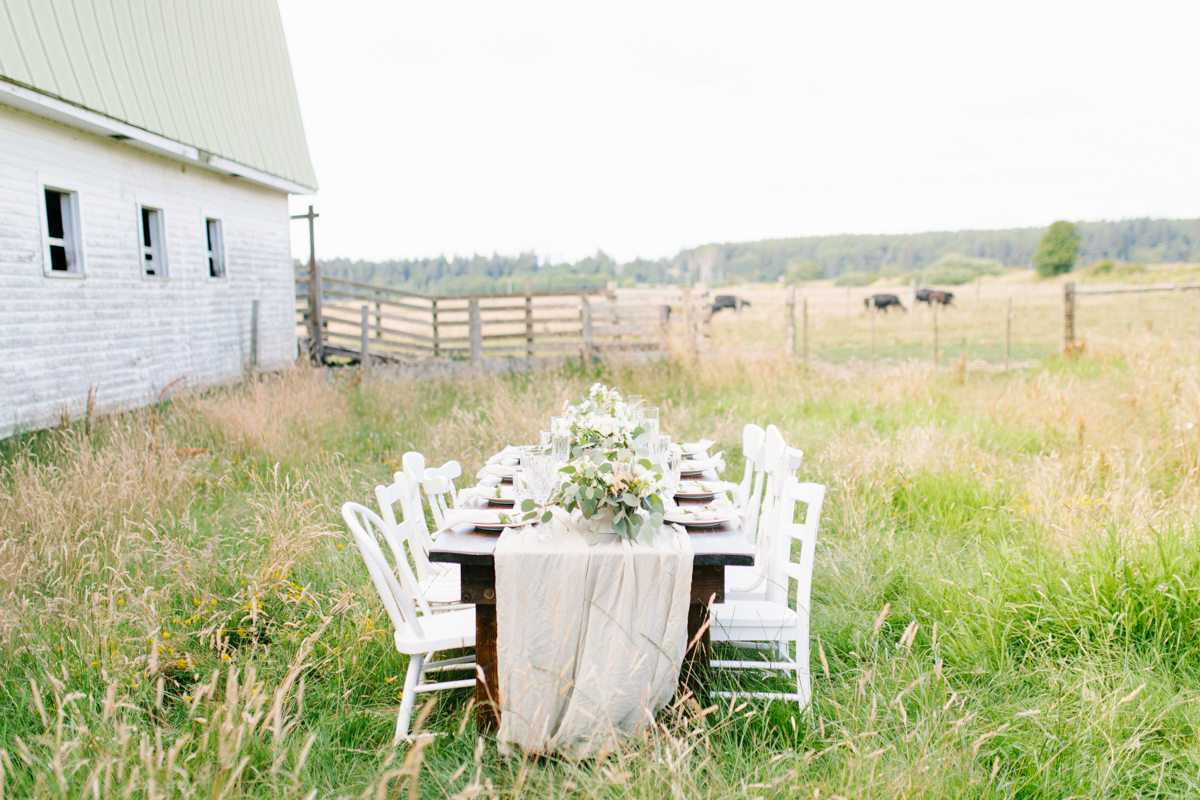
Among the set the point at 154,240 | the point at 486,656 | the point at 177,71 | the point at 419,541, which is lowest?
the point at 486,656

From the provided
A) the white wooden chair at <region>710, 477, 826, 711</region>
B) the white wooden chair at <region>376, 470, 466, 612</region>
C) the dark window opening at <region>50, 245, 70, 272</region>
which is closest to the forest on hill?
the dark window opening at <region>50, 245, 70, 272</region>

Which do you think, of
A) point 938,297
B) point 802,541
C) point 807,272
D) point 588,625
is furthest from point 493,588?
point 807,272

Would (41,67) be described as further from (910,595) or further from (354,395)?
(910,595)

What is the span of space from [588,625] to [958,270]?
75450mm

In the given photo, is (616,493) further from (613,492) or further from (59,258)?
(59,258)

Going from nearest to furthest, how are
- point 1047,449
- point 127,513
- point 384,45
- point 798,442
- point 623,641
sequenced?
1. point 623,641
2. point 127,513
3. point 1047,449
4. point 798,442
5. point 384,45

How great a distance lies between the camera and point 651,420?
12.1 ft

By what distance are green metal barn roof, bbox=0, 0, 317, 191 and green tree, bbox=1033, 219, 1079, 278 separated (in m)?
65.1

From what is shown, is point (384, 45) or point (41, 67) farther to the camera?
point (384, 45)

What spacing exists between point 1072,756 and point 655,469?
1.55 meters

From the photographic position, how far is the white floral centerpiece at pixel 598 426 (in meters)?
2.82

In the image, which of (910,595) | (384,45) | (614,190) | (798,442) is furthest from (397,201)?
(910,595)

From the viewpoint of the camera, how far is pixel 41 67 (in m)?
7.39

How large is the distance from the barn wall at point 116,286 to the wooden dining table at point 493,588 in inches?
251
